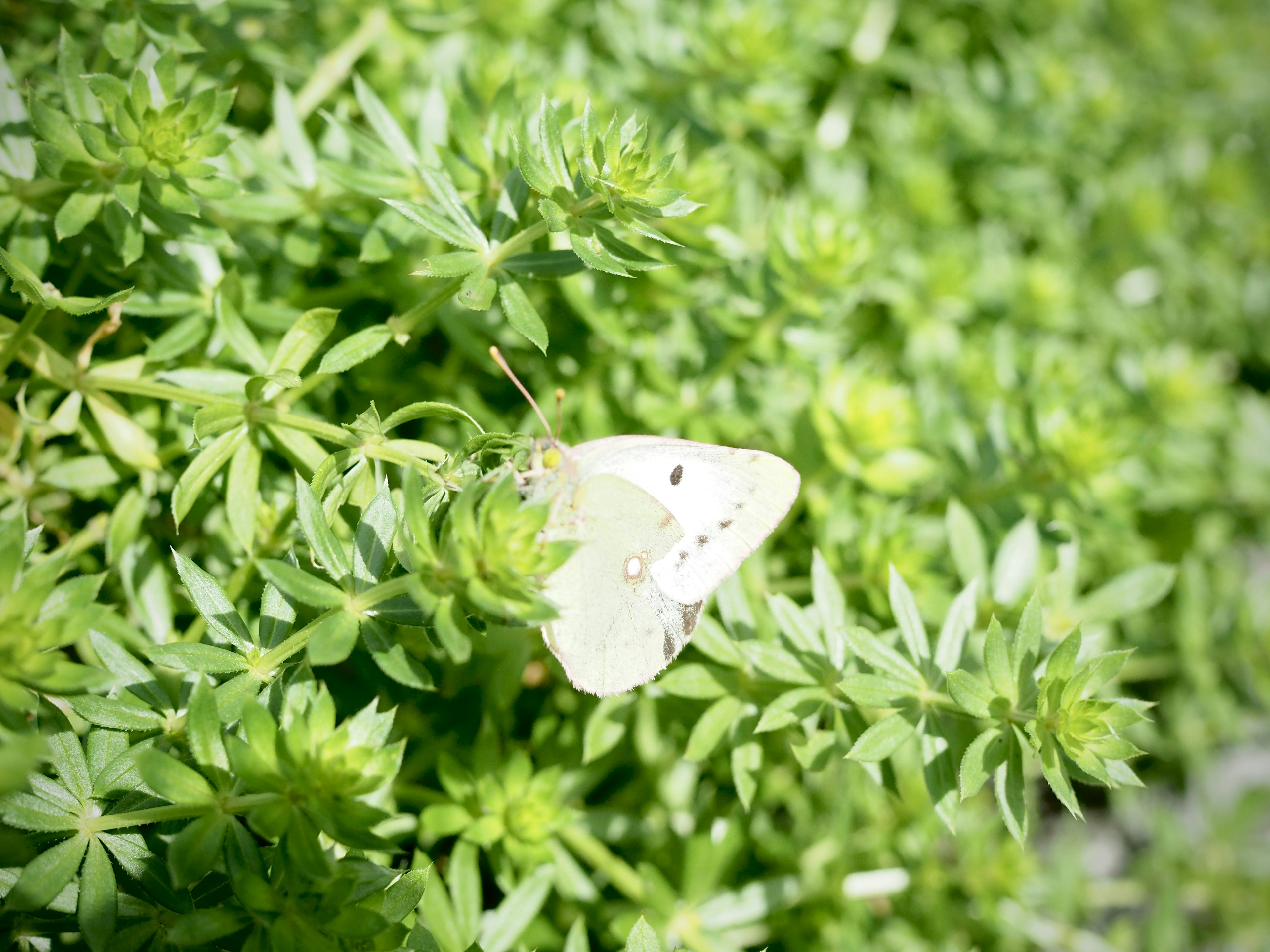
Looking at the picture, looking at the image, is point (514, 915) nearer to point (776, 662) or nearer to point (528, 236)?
point (776, 662)

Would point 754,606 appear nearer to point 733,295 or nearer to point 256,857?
point 733,295

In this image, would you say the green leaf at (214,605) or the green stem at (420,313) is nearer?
the green leaf at (214,605)

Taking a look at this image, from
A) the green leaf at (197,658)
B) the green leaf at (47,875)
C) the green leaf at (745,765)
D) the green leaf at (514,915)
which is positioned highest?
the green leaf at (197,658)

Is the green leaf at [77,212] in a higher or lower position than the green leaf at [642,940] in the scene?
higher

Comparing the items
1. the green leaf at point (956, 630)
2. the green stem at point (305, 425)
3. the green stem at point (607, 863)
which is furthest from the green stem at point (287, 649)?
the green leaf at point (956, 630)

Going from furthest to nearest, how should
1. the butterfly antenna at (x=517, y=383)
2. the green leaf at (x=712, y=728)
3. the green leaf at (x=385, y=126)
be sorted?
the green leaf at (x=385, y=126)
the green leaf at (x=712, y=728)
the butterfly antenna at (x=517, y=383)

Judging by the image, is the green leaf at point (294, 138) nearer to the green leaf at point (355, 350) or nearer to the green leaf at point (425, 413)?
the green leaf at point (355, 350)

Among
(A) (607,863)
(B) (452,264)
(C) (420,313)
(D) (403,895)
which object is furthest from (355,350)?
(A) (607,863)
